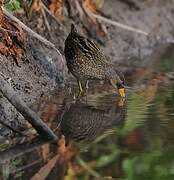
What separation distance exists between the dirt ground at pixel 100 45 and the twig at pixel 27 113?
49 centimetres

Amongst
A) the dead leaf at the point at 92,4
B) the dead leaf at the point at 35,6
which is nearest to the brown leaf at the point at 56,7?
the dead leaf at the point at 35,6

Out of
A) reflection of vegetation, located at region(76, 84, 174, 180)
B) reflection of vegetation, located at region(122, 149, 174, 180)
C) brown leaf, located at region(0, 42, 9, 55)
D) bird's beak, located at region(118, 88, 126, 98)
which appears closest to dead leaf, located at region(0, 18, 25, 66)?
brown leaf, located at region(0, 42, 9, 55)

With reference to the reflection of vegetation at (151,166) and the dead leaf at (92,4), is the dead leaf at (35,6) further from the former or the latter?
the reflection of vegetation at (151,166)

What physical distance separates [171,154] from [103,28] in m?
5.74

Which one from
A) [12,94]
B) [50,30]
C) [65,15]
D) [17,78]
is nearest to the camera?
[12,94]

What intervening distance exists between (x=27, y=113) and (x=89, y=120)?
119cm

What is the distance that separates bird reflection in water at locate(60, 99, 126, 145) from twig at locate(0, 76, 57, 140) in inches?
8.9

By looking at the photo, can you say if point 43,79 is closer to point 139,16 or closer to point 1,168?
point 1,168

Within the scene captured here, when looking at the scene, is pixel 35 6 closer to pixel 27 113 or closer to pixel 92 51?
pixel 92 51

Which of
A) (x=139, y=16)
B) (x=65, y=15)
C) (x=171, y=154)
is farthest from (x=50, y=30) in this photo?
(x=171, y=154)

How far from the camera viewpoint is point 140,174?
5242mm

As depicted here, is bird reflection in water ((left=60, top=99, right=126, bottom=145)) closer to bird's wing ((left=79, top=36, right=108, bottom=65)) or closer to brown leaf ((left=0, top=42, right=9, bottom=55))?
bird's wing ((left=79, top=36, right=108, bottom=65))

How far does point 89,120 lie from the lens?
6871mm

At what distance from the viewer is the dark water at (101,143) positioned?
514 cm
